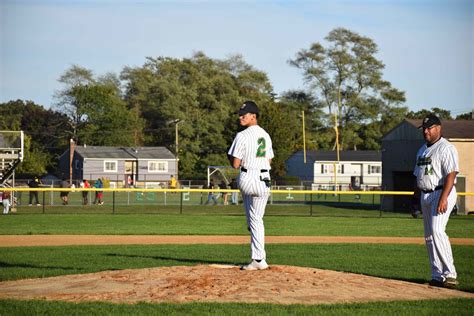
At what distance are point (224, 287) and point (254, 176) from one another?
170 cm

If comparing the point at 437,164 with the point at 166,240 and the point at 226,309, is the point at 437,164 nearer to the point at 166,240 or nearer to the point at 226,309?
the point at 226,309

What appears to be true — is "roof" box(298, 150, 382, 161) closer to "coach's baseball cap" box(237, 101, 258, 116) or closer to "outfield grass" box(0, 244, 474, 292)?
"outfield grass" box(0, 244, 474, 292)

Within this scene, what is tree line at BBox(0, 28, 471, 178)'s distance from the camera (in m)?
81.6

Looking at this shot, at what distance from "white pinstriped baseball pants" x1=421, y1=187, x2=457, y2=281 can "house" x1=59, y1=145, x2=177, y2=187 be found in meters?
65.9

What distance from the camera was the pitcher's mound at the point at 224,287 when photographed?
8.60m

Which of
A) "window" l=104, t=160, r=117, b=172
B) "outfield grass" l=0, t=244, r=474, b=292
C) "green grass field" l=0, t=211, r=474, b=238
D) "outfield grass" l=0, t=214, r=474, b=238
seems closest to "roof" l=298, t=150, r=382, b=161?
"window" l=104, t=160, r=117, b=172

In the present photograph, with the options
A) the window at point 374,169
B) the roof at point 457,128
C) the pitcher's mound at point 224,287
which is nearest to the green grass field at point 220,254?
the pitcher's mound at point 224,287

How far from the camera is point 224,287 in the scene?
8.90 metres

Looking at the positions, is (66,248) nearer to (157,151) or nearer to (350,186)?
(350,186)

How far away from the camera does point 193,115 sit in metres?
85.9

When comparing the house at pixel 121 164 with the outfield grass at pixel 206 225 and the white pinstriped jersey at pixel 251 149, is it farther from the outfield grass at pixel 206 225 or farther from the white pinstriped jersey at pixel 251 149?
the white pinstriped jersey at pixel 251 149

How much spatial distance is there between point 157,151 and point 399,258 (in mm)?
65701

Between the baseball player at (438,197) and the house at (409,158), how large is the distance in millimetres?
27589

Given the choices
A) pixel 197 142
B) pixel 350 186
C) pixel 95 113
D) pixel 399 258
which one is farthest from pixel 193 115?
pixel 399 258
